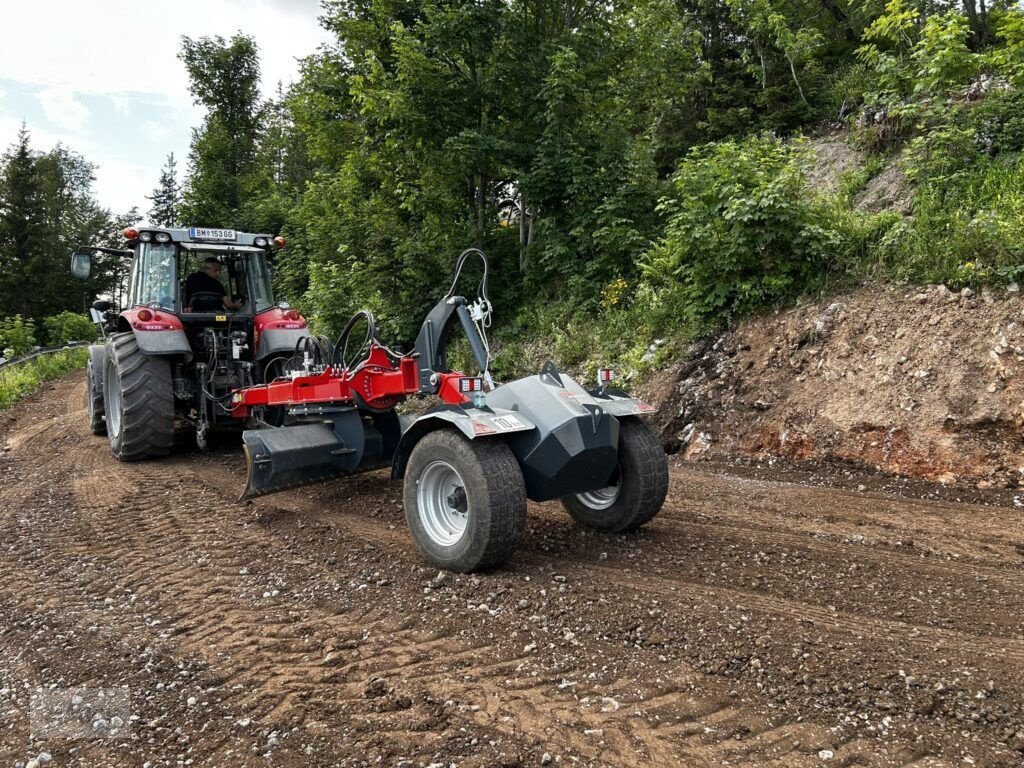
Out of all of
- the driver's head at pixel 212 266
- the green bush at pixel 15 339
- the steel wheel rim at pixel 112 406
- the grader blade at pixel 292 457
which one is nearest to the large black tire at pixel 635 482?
the grader blade at pixel 292 457

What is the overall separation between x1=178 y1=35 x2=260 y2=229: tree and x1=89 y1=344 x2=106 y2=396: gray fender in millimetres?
23795

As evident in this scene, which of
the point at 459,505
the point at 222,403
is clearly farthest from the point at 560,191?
the point at 459,505

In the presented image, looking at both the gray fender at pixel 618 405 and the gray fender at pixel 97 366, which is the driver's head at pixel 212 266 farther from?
the gray fender at pixel 618 405

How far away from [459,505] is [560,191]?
286 inches

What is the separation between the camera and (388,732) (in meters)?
2.36

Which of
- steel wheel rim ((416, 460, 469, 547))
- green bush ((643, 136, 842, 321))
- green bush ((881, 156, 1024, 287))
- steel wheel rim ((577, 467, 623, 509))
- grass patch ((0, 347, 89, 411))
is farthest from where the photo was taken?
grass patch ((0, 347, 89, 411))

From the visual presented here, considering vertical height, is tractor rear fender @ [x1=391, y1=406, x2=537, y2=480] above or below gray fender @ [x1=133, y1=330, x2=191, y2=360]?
below

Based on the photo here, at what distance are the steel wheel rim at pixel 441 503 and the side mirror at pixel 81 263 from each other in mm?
5204

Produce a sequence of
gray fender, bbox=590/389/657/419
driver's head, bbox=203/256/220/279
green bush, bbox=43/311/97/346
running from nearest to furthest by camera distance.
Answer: gray fender, bbox=590/389/657/419
driver's head, bbox=203/256/220/279
green bush, bbox=43/311/97/346

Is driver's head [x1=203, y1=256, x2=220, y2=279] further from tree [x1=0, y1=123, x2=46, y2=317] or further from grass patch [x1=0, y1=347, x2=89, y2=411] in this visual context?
tree [x1=0, y1=123, x2=46, y2=317]

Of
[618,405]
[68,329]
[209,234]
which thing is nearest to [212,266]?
[209,234]

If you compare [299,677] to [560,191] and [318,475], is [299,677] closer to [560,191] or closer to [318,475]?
[318,475]

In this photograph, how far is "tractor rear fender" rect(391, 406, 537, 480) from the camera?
3615 mm

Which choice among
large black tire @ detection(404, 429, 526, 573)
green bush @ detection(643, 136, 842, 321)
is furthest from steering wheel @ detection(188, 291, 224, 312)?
green bush @ detection(643, 136, 842, 321)
